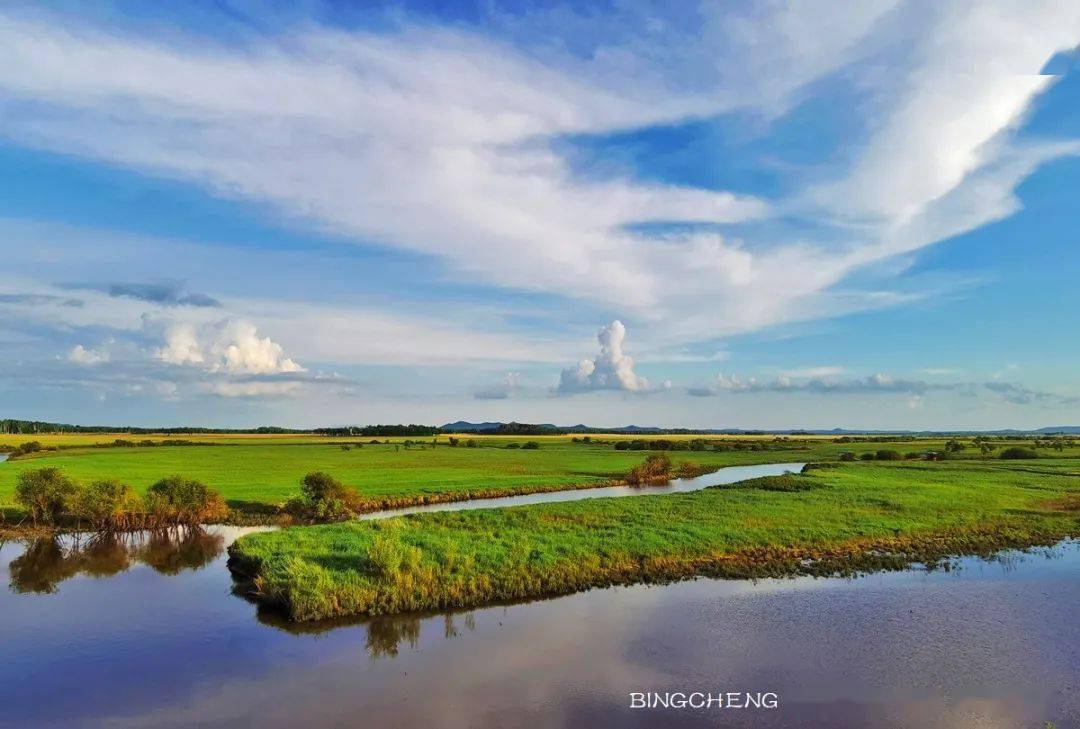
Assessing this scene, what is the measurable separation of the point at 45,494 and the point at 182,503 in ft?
26.3

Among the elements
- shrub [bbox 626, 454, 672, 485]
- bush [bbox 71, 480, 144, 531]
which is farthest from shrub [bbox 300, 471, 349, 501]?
shrub [bbox 626, 454, 672, 485]

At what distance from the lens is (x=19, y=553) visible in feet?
114

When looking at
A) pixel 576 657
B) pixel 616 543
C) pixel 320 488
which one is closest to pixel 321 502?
pixel 320 488

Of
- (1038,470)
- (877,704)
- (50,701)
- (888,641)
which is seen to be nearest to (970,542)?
(888,641)

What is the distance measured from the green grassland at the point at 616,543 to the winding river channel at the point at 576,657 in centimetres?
137

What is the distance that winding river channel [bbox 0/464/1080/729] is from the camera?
16.2 metres

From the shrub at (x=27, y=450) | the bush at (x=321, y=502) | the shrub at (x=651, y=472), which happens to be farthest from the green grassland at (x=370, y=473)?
the shrub at (x=27, y=450)

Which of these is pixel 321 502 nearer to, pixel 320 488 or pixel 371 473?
pixel 320 488

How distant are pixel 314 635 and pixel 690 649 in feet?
40.6

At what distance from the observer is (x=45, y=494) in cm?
4084

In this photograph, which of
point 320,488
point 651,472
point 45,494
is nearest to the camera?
point 45,494

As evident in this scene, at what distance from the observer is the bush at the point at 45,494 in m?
40.5

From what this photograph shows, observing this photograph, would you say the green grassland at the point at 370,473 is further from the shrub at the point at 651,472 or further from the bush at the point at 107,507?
the bush at the point at 107,507

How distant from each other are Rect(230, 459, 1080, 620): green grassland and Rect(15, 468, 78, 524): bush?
17481 mm
